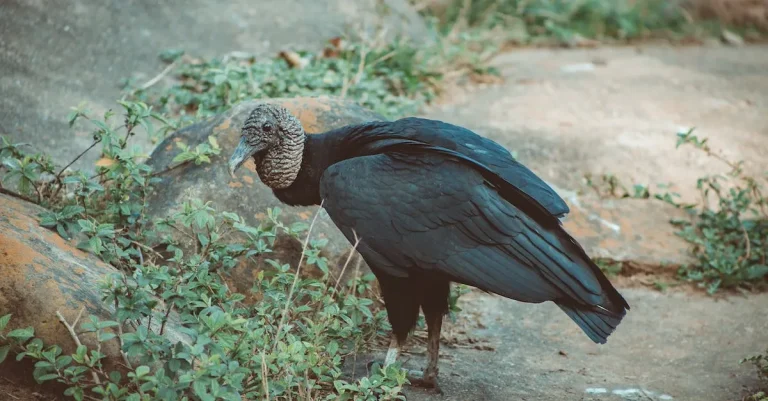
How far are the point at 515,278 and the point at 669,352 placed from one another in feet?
4.63

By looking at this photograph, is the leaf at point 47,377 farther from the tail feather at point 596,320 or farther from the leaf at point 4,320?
the tail feather at point 596,320

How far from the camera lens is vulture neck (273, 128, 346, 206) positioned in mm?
3789

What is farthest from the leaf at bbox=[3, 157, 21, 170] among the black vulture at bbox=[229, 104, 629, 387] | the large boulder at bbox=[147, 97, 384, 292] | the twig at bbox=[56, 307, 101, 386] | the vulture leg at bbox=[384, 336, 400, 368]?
the vulture leg at bbox=[384, 336, 400, 368]

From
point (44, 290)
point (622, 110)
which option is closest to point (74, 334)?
point (44, 290)

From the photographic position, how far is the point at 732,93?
7.87 metres

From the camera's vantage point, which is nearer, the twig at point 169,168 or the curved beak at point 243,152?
the curved beak at point 243,152

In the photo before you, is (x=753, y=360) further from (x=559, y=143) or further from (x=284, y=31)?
(x=284, y=31)

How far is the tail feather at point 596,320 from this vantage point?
10.7ft

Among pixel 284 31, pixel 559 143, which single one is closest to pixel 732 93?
pixel 559 143

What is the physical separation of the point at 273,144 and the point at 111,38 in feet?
11.6

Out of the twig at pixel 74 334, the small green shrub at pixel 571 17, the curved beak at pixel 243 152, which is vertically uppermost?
the curved beak at pixel 243 152

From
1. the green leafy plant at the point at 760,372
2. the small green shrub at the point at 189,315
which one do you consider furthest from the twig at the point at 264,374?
the green leafy plant at the point at 760,372

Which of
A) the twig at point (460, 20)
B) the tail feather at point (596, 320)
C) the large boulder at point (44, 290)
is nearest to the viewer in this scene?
the large boulder at point (44, 290)

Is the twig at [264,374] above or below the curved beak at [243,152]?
below
